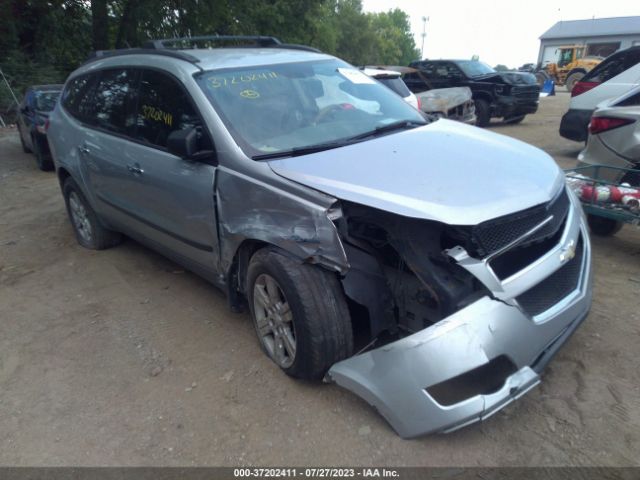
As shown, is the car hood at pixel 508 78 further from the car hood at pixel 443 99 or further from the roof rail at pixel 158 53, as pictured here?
the roof rail at pixel 158 53

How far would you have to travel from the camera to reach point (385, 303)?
2664 millimetres

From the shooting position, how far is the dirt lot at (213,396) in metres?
2.40

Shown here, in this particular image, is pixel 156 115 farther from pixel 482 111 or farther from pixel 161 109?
pixel 482 111

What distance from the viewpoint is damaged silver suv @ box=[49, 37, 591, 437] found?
88.4 inches

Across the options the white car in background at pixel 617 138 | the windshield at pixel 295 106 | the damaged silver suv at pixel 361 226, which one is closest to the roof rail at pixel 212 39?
the damaged silver suv at pixel 361 226

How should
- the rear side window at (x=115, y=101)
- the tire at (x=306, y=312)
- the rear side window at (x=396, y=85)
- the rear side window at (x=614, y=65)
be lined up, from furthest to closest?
the rear side window at (x=396, y=85)
the rear side window at (x=614, y=65)
the rear side window at (x=115, y=101)
the tire at (x=306, y=312)

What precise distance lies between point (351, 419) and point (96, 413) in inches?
56.1

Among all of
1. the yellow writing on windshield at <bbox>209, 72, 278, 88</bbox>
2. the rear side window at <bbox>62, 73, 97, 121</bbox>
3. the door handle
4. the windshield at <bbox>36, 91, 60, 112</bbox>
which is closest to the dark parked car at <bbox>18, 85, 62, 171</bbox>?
the windshield at <bbox>36, 91, 60, 112</bbox>

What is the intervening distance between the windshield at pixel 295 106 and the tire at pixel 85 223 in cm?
234

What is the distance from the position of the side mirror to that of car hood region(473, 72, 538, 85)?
11000mm

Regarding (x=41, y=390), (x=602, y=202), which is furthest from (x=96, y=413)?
(x=602, y=202)

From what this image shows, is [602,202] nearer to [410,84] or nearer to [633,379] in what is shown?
[633,379]

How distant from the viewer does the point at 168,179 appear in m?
3.42

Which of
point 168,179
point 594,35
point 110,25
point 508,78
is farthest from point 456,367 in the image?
point 594,35
